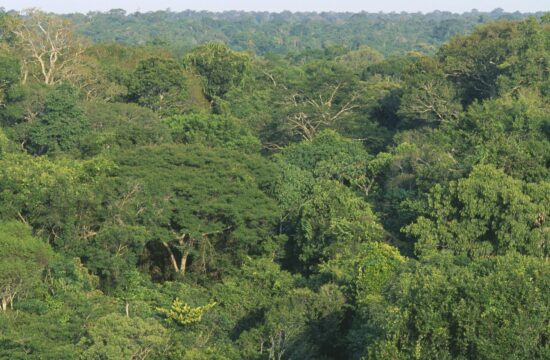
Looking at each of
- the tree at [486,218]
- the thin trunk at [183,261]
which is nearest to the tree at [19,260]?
the thin trunk at [183,261]

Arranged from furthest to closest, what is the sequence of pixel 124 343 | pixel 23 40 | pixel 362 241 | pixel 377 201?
pixel 23 40 < pixel 377 201 < pixel 362 241 < pixel 124 343

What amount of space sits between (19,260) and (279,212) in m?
7.42

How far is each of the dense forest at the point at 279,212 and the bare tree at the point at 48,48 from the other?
11 cm

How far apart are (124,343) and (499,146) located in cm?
1249

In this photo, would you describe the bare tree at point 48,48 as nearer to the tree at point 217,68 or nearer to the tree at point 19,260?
the tree at point 217,68

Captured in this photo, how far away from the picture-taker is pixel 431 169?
25.0 m

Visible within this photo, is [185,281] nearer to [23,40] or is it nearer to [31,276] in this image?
[31,276]

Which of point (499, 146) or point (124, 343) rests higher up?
point (499, 146)

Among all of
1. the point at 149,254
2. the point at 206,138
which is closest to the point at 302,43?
the point at 206,138

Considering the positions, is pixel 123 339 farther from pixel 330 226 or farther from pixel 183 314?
pixel 330 226

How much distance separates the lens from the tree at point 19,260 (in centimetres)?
1850

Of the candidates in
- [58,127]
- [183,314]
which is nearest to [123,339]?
[183,314]

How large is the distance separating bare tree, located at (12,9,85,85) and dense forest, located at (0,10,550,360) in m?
0.11

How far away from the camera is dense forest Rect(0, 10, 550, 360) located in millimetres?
16219
